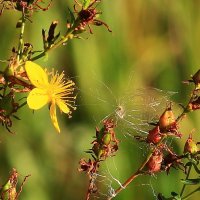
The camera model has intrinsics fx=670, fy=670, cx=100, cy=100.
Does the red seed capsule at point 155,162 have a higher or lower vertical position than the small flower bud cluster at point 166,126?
lower

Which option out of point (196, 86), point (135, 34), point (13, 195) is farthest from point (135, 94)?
point (135, 34)

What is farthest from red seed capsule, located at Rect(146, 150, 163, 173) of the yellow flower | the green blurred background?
the green blurred background

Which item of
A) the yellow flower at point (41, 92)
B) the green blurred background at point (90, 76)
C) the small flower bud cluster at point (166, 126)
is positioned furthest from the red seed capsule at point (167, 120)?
the green blurred background at point (90, 76)

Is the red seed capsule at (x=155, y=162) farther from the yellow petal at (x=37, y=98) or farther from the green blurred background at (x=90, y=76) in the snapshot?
the green blurred background at (x=90, y=76)

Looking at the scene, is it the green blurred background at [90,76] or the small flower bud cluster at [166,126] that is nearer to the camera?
the small flower bud cluster at [166,126]

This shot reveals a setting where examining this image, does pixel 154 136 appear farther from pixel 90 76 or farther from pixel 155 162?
pixel 90 76

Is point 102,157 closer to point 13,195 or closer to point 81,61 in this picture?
point 13,195

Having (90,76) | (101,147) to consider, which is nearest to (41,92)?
(101,147)
